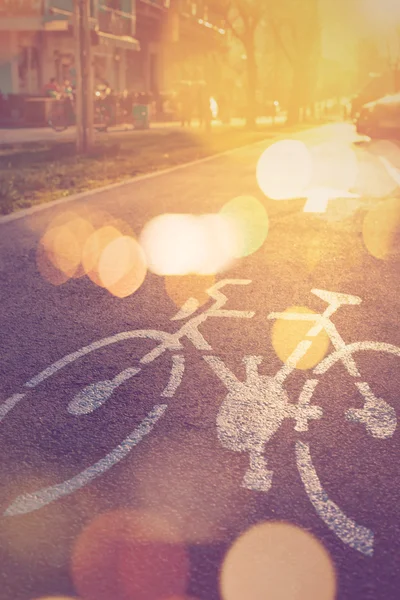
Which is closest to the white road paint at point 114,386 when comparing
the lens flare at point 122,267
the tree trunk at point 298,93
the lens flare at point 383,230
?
the lens flare at point 122,267

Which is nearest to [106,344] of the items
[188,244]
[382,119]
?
[188,244]

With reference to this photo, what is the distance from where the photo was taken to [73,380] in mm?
4367

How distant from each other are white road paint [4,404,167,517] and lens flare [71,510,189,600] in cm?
24

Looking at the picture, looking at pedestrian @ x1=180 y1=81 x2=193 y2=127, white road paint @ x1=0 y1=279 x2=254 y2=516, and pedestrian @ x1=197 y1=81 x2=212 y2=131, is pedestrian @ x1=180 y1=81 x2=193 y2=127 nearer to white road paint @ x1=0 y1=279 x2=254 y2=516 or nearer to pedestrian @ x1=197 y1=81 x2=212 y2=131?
pedestrian @ x1=197 y1=81 x2=212 y2=131

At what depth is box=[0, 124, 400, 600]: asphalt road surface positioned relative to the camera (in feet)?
8.57

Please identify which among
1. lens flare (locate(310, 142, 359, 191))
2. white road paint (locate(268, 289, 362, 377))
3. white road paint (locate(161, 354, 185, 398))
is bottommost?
lens flare (locate(310, 142, 359, 191))

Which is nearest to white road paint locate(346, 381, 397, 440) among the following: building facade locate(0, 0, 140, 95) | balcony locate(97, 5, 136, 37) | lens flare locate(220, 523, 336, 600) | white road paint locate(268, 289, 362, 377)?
white road paint locate(268, 289, 362, 377)

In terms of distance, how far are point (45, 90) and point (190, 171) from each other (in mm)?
20795

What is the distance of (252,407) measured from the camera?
13.0 ft

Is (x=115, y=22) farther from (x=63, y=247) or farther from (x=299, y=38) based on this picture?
(x=63, y=247)

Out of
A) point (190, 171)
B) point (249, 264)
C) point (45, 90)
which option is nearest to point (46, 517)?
point (249, 264)

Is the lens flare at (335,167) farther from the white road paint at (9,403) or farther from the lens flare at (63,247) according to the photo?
the white road paint at (9,403)

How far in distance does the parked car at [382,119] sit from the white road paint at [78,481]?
1024 inches

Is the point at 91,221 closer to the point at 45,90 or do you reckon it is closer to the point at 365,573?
the point at 365,573
